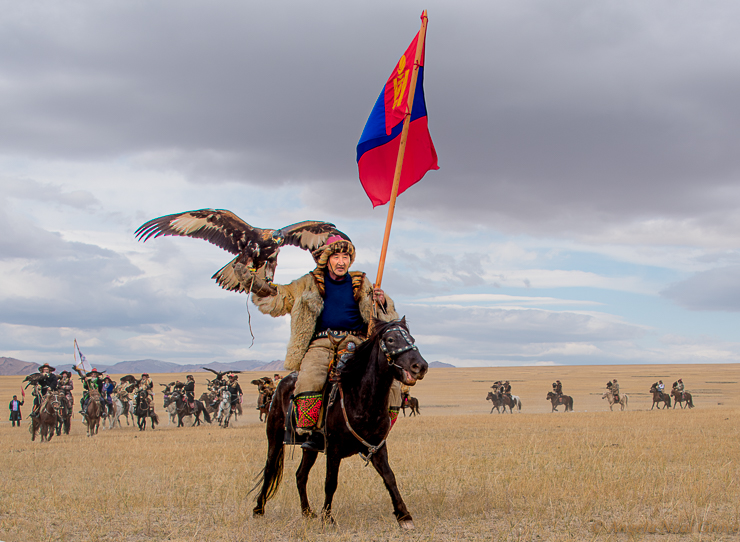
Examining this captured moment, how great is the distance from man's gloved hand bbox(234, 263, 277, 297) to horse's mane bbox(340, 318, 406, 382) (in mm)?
1115

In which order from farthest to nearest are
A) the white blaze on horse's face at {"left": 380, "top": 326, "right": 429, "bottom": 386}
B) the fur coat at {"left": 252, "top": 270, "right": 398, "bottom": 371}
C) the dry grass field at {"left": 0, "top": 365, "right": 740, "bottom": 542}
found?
the fur coat at {"left": 252, "top": 270, "right": 398, "bottom": 371}, the dry grass field at {"left": 0, "top": 365, "right": 740, "bottom": 542}, the white blaze on horse's face at {"left": 380, "top": 326, "right": 429, "bottom": 386}

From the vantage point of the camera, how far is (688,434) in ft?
53.5

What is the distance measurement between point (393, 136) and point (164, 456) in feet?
29.2

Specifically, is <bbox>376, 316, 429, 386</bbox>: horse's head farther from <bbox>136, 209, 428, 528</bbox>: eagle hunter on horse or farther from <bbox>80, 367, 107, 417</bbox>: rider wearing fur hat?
<bbox>80, 367, 107, 417</bbox>: rider wearing fur hat

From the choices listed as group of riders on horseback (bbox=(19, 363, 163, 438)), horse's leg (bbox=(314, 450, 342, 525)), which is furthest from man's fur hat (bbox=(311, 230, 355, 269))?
group of riders on horseback (bbox=(19, 363, 163, 438))

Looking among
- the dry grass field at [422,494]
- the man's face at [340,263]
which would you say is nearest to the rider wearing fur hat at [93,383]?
the dry grass field at [422,494]

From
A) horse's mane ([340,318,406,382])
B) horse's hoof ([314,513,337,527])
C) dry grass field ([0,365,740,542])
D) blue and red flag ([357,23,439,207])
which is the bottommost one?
dry grass field ([0,365,740,542])

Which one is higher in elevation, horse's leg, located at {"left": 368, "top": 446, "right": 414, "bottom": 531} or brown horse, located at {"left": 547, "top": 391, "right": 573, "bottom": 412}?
horse's leg, located at {"left": 368, "top": 446, "right": 414, "bottom": 531}

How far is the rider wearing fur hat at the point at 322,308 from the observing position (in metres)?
6.59

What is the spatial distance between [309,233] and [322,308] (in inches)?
77.3

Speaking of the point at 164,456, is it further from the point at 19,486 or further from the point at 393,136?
the point at 393,136

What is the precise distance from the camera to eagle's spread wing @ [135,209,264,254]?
8.08 m

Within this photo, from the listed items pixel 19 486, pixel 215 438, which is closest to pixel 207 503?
pixel 19 486

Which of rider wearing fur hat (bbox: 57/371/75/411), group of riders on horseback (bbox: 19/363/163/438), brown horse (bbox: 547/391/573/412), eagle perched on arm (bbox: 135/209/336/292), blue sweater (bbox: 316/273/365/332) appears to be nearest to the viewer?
blue sweater (bbox: 316/273/365/332)
